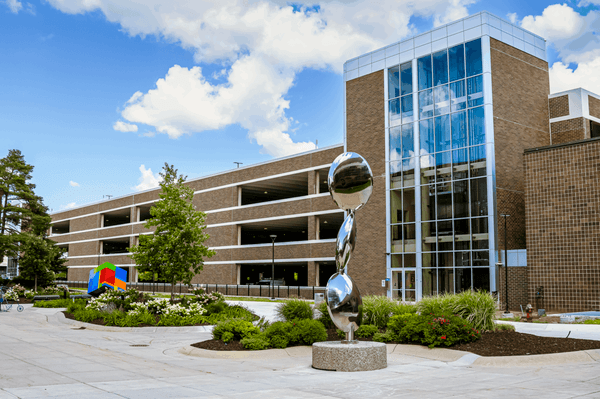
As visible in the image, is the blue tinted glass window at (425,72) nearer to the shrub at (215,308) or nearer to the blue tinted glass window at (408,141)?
the blue tinted glass window at (408,141)

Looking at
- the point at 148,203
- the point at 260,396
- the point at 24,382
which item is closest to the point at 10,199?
the point at 148,203

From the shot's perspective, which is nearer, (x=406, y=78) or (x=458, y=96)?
(x=458, y=96)

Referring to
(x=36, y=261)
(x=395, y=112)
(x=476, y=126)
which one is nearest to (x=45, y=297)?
(x=36, y=261)

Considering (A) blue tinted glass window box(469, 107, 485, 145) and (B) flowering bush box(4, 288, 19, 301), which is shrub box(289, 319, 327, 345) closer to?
(A) blue tinted glass window box(469, 107, 485, 145)

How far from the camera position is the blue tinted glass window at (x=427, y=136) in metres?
35.7

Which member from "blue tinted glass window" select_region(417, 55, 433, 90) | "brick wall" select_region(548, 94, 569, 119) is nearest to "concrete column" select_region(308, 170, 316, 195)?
"blue tinted glass window" select_region(417, 55, 433, 90)

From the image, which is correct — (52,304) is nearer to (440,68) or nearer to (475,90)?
(440,68)

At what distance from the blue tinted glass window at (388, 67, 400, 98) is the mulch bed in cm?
2724

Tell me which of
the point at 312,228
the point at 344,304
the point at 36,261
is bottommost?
the point at 344,304

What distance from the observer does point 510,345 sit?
1239cm

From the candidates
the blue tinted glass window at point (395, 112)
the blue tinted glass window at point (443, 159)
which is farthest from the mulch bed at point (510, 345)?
the blue tinted glass window at point (395, 112)

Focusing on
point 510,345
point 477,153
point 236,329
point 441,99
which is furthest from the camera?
point 441,99

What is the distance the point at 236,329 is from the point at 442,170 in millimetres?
24500

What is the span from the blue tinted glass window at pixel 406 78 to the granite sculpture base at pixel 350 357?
29.9 m
